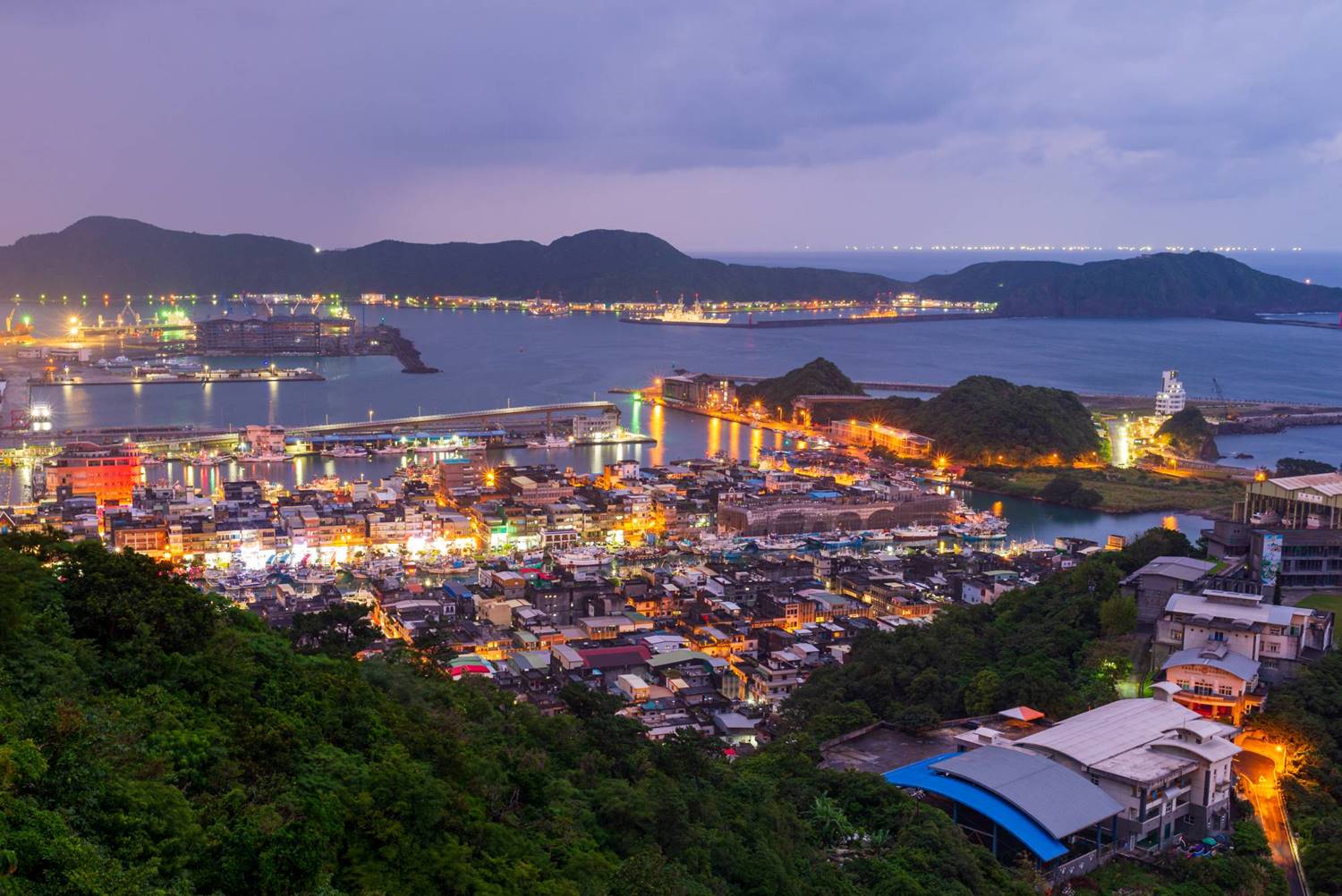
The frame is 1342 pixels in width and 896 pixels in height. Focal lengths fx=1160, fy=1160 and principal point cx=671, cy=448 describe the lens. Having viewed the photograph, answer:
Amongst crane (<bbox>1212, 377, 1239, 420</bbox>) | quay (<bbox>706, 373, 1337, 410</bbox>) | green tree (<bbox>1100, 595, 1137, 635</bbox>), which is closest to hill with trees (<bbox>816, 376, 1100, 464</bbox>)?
quay (<bbox>706, 373, 1337, 410</bbox>)

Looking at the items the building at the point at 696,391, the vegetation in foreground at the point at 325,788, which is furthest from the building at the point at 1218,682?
the building at the point at 696,391

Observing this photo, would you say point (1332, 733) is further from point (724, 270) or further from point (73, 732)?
point (724, 270)

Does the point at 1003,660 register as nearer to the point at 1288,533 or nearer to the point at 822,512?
the point at 1288,533

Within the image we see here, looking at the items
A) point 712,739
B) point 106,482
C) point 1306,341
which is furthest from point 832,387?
point 1306,341

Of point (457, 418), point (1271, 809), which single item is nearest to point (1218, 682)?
point (1271, 809)

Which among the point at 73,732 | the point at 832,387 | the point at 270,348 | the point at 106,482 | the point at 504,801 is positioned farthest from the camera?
the point at 270,348

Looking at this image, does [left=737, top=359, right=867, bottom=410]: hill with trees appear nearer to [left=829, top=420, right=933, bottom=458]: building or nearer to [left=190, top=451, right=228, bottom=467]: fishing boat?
[left=829, top=420, right=933, bottom=458]: building
